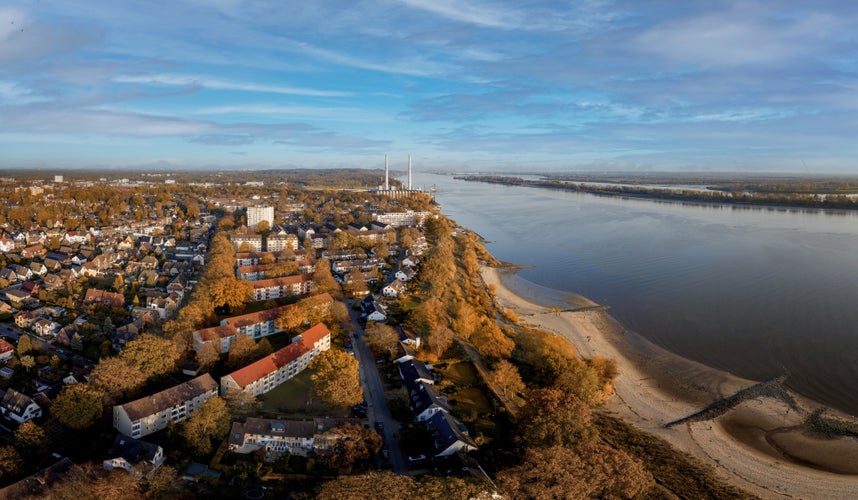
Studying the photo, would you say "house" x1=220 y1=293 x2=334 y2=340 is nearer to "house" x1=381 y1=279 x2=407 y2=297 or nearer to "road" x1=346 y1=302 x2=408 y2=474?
"road" x1=346 y1=302 x2=408 y2=474

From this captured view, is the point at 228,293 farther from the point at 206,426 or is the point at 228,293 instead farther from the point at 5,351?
the point at 206,426

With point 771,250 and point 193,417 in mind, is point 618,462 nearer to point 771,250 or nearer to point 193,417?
point 193,417

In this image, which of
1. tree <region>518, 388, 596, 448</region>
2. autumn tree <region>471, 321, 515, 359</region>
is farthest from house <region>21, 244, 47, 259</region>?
tree <region>518, 388, 596, 448</region>

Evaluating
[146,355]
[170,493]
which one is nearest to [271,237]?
[146,355]

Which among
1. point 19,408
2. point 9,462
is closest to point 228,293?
point 19,408

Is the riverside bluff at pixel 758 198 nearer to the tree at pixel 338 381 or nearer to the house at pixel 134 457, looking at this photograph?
the tree at pixel 338 381

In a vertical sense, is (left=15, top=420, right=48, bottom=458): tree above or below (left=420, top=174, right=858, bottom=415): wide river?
below

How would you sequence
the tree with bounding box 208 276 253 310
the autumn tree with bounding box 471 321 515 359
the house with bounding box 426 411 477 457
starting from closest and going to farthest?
the house with bounding box 426 411 477 457 < the autumn tree with bounding box 471 321 515 359 < the tree with bounding box 208 276 253 310
